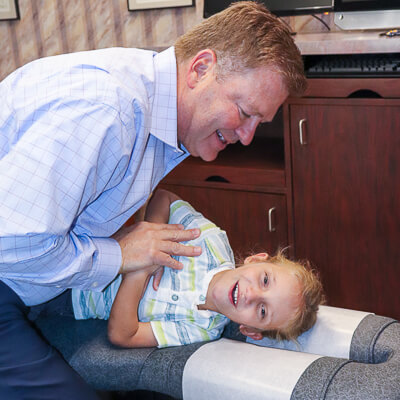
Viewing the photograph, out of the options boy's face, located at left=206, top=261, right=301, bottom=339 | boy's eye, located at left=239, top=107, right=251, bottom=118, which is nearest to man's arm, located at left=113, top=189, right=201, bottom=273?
boy's face, located at left=206, top=261, right=301, bottom=339

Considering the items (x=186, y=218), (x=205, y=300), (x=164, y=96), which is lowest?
(x=205, y=300)

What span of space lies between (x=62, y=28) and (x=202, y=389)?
2.61 m

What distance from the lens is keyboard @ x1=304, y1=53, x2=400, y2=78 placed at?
212 cm

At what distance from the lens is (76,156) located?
113cm

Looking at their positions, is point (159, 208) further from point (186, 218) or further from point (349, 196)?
point (349, 196)

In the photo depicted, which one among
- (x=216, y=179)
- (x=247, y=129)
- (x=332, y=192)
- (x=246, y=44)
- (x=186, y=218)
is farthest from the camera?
(x=216, y=179)

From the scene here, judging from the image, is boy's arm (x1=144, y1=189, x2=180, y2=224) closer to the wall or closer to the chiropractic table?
the chiropractic table

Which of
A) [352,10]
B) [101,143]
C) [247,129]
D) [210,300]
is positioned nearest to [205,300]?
[210,300]

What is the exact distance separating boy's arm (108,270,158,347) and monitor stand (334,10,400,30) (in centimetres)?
144

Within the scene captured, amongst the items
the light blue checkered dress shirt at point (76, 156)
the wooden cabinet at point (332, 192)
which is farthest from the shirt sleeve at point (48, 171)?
the wooden cabinet at point (332, 192)

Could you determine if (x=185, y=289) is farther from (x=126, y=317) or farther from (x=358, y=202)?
(x=358, y=202)

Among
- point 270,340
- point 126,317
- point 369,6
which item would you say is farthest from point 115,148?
point 369,6

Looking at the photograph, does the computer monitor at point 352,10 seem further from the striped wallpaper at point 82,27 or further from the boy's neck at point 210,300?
the boy's neck at point 210,300

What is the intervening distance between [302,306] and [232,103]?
0.58 metres
